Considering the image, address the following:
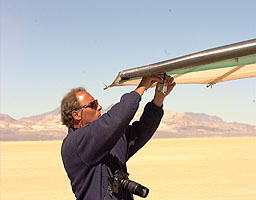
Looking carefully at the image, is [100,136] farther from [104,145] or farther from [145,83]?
[145,83]

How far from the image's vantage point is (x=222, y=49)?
1.83 meters

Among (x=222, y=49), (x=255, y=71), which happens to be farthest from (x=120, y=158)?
(x=255, y=71)

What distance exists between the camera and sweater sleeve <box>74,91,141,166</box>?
6.99ft

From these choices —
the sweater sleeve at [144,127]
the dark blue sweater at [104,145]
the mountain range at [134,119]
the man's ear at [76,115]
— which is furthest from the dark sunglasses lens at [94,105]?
the mountain range at [134,119]

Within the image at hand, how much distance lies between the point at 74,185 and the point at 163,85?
2.86 ft

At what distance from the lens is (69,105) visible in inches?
104

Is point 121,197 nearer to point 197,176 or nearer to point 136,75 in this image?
point 136,75

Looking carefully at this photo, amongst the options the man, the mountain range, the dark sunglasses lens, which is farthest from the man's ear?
the mountain range

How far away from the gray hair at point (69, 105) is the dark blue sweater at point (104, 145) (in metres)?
0.10

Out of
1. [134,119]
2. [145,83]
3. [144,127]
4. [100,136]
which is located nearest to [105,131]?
[100,136]

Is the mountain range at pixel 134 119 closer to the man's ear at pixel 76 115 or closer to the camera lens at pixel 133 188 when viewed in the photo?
the man's ear at pixel 76 115

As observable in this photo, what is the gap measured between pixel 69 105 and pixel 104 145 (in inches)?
21.6

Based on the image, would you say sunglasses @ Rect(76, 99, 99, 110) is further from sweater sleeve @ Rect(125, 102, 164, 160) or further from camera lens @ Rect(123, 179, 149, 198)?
camera lens @ Rect(123, 179, 149, 198)

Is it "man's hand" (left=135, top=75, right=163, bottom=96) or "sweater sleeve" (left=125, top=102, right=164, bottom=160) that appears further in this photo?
"sweater sleeve" (left=125, top=102, right=164, bottom=160)
